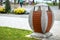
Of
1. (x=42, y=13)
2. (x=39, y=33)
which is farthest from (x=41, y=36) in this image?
(x=42, y=13)

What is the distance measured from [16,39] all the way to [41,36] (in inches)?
39.7

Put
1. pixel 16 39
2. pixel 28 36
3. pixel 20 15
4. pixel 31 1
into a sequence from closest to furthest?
pixel 16 39 < pixel 28 36 < pixel 20 15 < pixel 31 1

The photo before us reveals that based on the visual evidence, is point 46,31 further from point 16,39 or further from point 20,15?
point 20,15

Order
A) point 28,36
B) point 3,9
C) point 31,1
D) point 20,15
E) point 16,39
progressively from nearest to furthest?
point 16,39 → point 28,36 → point 20,15 → point 3,9 → point 31,1

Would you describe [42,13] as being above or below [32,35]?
above

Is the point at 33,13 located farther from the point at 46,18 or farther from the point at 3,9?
the point at 3,9

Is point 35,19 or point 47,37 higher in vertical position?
point 35,19

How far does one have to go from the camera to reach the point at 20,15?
20391mm

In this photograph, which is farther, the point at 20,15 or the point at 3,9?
the point at 3,9

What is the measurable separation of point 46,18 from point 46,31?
0.58m

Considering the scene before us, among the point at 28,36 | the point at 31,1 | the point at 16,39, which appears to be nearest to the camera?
the point at 16,39

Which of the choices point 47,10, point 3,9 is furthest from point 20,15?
point 47,10

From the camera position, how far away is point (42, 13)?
997 cm

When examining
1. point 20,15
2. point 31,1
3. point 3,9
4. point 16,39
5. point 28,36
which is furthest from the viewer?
point 31,1
